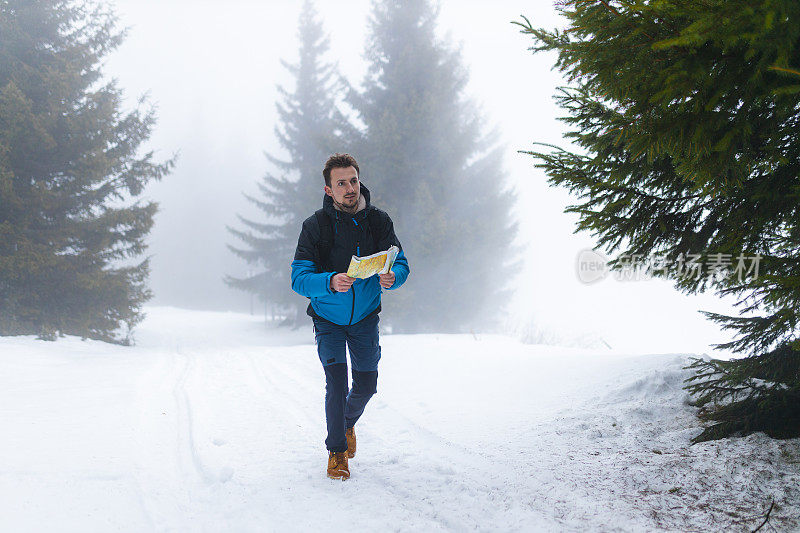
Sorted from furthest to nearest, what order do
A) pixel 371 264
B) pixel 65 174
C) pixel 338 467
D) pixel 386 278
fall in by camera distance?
pixel 65 174, pixel 338 467, pixel 386 278, pixel 371 264

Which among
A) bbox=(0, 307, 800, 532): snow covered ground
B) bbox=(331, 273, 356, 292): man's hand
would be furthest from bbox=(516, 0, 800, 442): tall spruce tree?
bbox=(331, 273, 356, 292): man's hand

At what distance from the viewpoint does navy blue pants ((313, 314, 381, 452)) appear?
3180 mm

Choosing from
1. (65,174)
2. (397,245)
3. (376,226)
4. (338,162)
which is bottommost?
(397,245)

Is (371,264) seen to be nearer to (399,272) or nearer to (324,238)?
(399,272)

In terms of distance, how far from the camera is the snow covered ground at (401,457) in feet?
8.35

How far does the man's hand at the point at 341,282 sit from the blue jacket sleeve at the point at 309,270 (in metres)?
0.09

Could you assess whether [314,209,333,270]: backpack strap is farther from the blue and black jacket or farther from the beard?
the beard

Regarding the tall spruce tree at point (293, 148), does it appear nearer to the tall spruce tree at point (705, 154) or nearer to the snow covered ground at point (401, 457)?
the snow covered ground at point (401, 457)

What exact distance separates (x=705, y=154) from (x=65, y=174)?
14.7m

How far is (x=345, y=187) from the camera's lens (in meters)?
3.19

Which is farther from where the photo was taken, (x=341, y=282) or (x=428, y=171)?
(x=428, y=171)

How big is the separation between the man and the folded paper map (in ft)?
0.79

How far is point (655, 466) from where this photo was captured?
305cm

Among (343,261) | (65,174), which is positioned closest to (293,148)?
(65,174)
